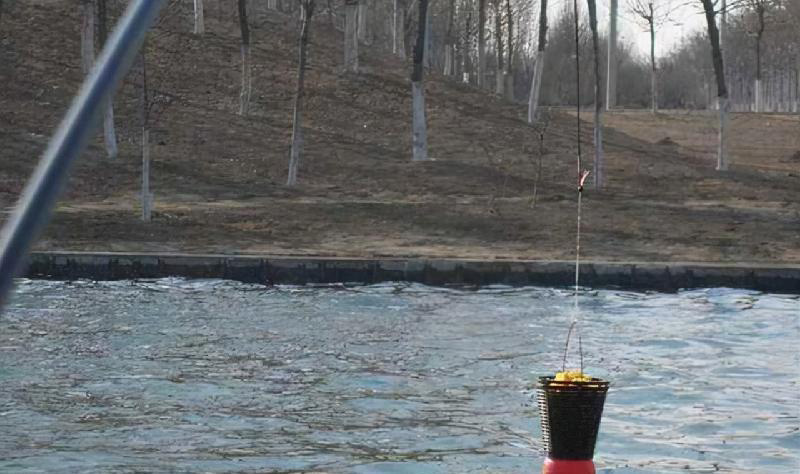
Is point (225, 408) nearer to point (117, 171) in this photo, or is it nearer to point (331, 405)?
point (331, 405)

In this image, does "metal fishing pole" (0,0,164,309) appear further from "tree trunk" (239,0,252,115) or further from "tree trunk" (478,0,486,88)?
"tree trunk" (478,0,486,88)

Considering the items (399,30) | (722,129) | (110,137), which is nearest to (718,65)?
(722,129)

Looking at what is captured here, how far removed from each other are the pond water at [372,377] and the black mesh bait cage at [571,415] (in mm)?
3336

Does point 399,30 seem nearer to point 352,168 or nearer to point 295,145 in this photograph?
point 352,168

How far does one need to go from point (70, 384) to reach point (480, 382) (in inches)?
132

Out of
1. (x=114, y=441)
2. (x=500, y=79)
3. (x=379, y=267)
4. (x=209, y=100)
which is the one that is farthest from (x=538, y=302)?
(x=500, y=79)

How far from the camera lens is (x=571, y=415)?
5.24 metres

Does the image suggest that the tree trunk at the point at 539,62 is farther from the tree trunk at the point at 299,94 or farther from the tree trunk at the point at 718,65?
the tree trunk at the point at 299,94

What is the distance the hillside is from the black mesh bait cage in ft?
49.2

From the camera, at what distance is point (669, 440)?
9.67 meters

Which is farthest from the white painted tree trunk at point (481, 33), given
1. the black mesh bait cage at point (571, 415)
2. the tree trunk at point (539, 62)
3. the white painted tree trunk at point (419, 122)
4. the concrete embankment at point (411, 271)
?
the black mesh bait cage at point (571, 415)

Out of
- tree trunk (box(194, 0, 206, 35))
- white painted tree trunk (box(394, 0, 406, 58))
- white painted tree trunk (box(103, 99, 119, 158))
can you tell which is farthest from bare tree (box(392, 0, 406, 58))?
white painted tree trunk (box(103, 99, 119, 158))

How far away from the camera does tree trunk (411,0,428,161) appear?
1117 inches

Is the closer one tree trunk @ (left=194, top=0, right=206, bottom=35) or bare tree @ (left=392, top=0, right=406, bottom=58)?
tree trunk @ (left=194, top=0, right=206, bottom=35)
